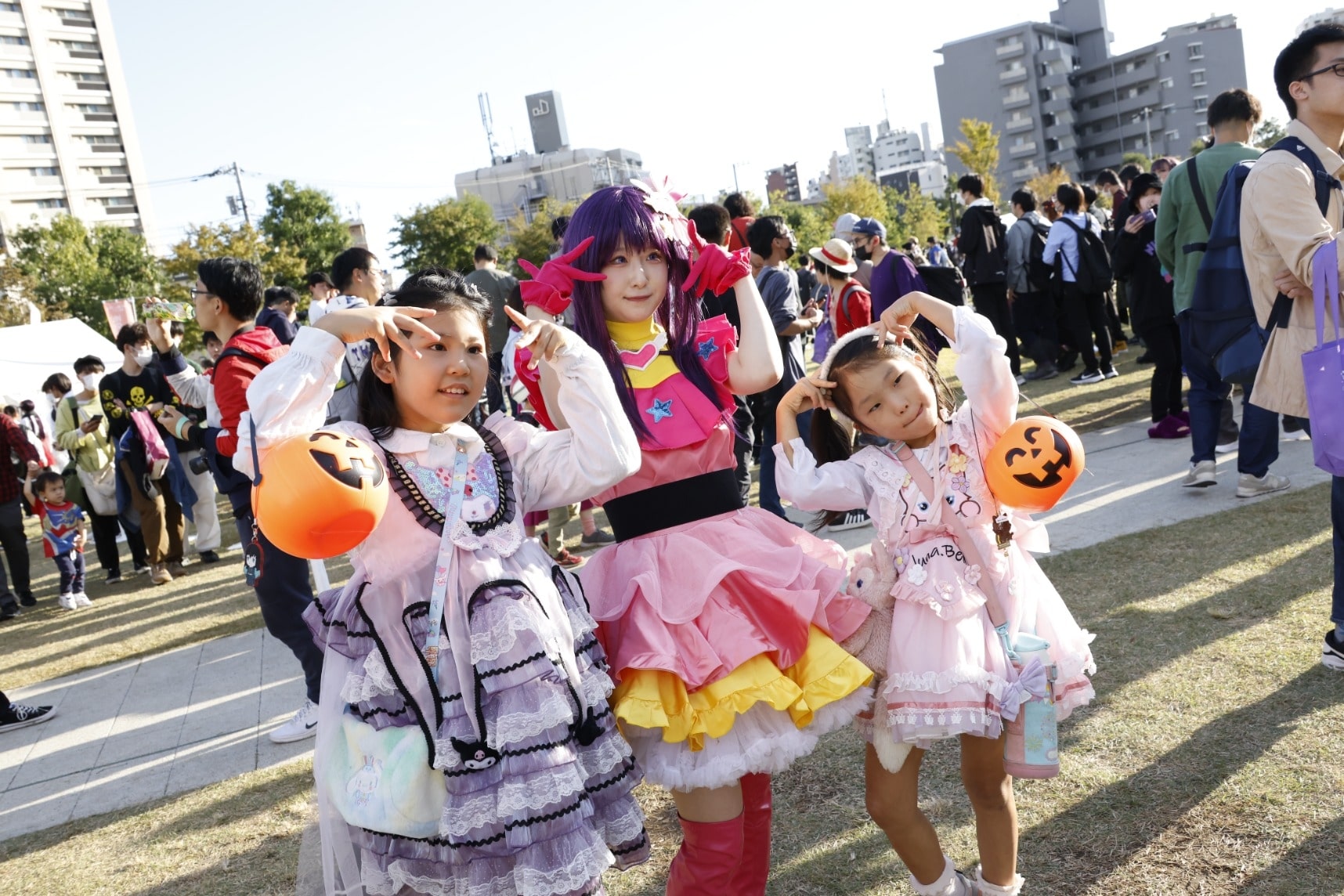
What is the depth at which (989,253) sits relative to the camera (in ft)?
33.6

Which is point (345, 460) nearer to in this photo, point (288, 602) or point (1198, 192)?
point (288, 602)

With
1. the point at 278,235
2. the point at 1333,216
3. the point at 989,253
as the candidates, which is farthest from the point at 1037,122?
the point at 1333,216

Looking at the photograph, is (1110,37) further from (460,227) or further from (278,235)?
(278,235)

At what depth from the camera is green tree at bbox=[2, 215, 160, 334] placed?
128 ft

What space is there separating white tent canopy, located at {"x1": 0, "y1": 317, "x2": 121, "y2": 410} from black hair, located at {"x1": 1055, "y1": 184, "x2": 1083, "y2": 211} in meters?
14.3

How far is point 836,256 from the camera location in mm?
6141

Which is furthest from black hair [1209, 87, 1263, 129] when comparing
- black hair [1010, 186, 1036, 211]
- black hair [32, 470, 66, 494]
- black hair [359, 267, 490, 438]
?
black hair [32, 470, 66, 494]

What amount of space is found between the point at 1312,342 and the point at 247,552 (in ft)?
14.1

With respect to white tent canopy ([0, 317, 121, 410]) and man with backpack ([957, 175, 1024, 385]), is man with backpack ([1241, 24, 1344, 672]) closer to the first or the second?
man with backpack ([957, 175, 1024, 385])

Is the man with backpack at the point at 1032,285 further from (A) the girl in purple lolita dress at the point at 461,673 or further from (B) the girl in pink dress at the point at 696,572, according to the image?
(A) the girl in purple lolita dress at the point at 461,673

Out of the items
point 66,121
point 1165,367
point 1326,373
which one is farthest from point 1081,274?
point 66,121

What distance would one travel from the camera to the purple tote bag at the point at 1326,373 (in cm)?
279

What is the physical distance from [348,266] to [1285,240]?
4.12 meters

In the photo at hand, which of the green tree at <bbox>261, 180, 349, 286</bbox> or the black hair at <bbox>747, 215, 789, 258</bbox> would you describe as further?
the green tree at <bbox>261, 180, 349, 286</bbox>
